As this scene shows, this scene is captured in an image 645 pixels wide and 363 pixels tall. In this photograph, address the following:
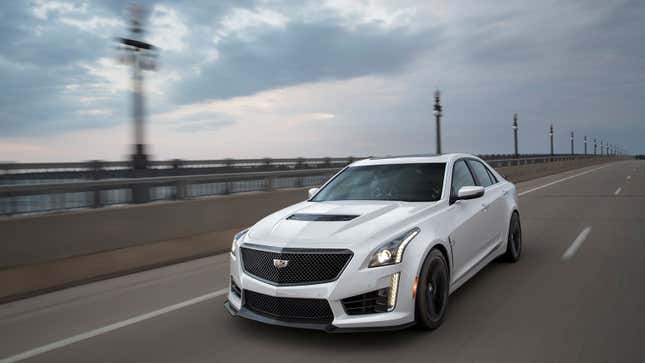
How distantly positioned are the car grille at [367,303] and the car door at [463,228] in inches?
46.9

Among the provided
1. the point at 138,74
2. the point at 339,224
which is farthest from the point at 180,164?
the point at 339,224

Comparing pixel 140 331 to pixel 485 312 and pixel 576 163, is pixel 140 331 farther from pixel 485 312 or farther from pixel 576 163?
pixel 576 163

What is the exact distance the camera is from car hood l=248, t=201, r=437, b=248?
424cm

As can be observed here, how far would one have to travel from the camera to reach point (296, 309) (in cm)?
412

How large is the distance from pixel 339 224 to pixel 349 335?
925 millimetres

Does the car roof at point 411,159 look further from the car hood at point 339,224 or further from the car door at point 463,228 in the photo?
the car hood at point 339,224

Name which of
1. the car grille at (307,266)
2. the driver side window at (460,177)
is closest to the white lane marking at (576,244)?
the driver side window at (460,177)

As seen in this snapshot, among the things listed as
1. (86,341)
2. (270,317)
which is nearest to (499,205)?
(270,317)

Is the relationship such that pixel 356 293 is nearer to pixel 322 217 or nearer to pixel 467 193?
pixel 322 217

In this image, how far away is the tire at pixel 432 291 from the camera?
14.2 feet

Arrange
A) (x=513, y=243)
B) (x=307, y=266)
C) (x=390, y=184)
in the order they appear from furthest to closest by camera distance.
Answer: (x=513, y=243) < (x=390, y=184) < (x=307, y=266)

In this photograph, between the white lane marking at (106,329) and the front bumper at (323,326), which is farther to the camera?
the white lane marking at (106,329)

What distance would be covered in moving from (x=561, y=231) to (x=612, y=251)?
2152 mm

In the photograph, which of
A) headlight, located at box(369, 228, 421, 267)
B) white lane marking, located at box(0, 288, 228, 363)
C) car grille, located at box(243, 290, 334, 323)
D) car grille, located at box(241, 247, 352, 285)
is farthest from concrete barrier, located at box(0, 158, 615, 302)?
headlight, located at box(369, 228, 421, 267)
